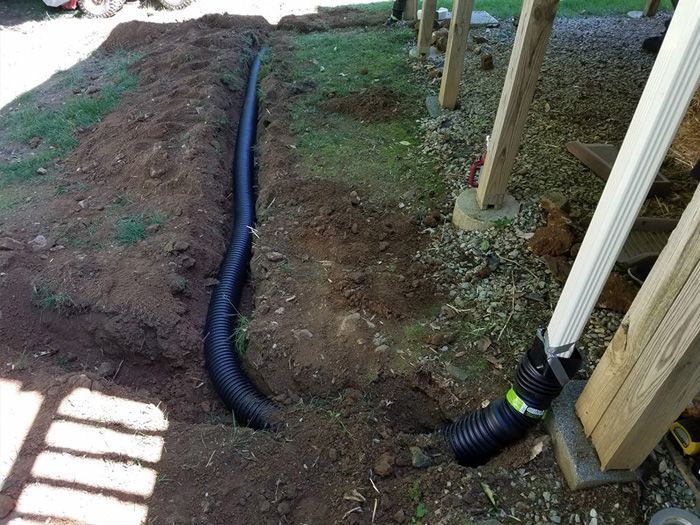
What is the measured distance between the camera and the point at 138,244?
11.3ft

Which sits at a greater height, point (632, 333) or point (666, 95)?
point (666, 95)

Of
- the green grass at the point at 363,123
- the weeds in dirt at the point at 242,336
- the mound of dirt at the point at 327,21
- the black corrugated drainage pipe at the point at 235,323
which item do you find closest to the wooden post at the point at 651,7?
the green grass at the point at 363,123

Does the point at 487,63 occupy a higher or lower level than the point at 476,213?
higher

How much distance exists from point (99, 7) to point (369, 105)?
6.65 meters

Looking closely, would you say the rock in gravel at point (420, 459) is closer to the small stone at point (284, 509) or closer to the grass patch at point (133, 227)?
the small stone at point (284, 509)

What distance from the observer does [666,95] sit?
124cm

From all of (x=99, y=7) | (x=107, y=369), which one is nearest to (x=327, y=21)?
(x=99, y=7)

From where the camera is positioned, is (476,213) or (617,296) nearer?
(617,296)

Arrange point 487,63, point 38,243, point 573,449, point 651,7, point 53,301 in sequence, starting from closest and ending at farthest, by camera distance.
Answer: point 573,449 < point 53,301 < point 38,243 < point 487,63 < point 651,7

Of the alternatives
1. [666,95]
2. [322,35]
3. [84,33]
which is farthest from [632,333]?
[84,33]

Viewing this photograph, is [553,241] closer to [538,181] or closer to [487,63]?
[538,181]

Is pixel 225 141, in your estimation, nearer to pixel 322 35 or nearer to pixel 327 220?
pixel 327 220

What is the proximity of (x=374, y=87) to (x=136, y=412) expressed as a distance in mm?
4022

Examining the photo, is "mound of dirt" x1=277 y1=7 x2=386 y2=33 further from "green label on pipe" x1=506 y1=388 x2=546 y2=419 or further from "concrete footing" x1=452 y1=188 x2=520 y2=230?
"green label on pipe" x1=506 y1=388 x2=546 y2=419
